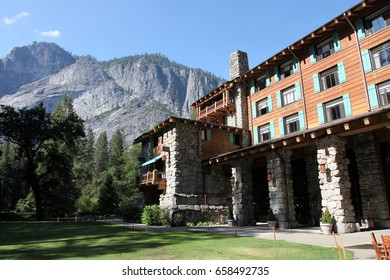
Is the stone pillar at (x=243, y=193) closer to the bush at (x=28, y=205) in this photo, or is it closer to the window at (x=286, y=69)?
the window at (x=286, y=69)

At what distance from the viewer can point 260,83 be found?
27500mm

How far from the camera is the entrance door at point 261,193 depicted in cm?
2389

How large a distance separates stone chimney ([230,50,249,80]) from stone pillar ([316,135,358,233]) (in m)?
17.7

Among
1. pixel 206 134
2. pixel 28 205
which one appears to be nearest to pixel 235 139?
pixel 206 134

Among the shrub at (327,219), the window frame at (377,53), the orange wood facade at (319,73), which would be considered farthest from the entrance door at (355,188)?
the window frame at (377,53)

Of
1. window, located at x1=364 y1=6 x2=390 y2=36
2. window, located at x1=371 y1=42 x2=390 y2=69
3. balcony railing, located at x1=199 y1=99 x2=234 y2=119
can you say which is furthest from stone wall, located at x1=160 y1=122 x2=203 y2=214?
window, located at x1=364 y1=6 x2=390 y2=36

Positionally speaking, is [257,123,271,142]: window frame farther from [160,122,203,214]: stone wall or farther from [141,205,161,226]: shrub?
[141,205,161,226]: shrub

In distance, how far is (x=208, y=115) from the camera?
33188mm

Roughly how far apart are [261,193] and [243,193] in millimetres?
4485

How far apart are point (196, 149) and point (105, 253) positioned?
16.3 meters

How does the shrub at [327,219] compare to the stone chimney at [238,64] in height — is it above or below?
below

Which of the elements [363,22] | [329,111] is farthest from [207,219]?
[363,22]

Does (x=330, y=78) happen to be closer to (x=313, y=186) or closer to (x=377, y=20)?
(x=377, y=20)

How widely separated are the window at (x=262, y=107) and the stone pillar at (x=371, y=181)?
9909 millimetres
